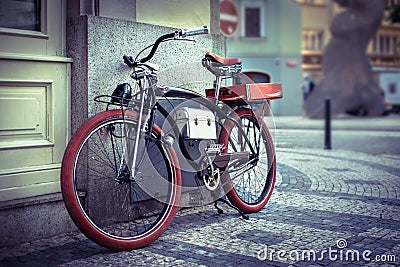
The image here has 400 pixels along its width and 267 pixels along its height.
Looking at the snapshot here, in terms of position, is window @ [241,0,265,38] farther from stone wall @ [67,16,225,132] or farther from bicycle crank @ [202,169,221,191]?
bicycle crank @ [202,169,221,191]

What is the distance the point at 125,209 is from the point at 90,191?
1.25ft

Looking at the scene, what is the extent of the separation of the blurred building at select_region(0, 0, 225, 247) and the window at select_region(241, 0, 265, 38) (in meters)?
29.0

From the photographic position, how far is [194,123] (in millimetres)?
4547

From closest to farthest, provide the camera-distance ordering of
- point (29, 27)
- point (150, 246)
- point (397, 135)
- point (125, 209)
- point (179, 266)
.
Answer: point (179, 266) → point (150, 246) → point (29, 27) → point (125, 209) → point (397, 135)

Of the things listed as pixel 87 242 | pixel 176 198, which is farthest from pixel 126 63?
pixel 87 242

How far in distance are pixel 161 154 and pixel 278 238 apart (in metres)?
1.04

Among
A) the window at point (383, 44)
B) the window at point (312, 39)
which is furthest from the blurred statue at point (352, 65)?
the window at point (383, 44)

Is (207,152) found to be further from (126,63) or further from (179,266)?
(179,266)

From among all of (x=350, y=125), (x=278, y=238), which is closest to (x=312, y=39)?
(x=350, y=125)

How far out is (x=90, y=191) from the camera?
14.3 feet

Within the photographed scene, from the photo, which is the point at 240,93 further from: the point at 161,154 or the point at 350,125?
the point at 350,125

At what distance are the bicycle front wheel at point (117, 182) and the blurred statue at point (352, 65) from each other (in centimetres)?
2308

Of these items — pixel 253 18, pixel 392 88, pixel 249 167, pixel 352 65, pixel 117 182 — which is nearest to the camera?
pixel 117 182

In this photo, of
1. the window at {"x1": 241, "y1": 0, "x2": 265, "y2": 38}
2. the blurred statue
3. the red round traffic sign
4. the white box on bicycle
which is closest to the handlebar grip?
the white box on bicycle
